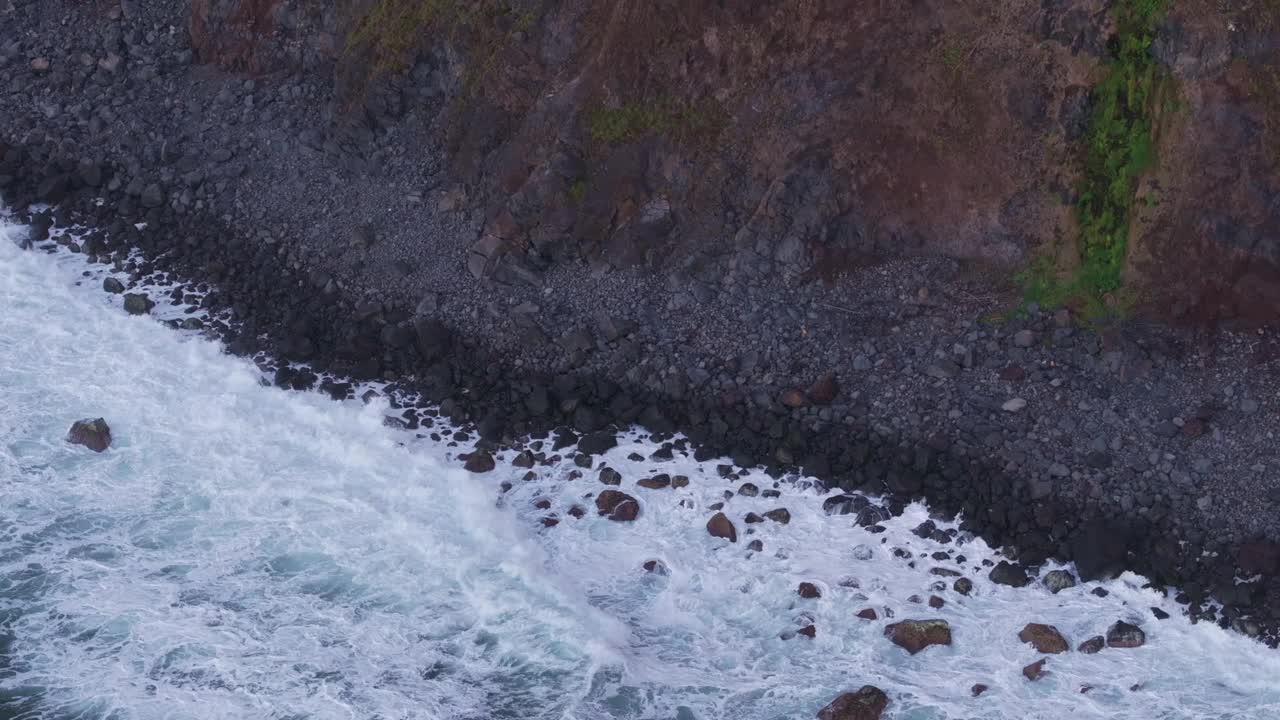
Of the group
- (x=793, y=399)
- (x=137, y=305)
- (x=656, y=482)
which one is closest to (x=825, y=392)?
(x=793, y=399)

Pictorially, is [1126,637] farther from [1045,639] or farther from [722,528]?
[722,528]

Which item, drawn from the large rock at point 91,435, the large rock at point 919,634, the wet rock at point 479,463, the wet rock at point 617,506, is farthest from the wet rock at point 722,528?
the large rock at point 91,435

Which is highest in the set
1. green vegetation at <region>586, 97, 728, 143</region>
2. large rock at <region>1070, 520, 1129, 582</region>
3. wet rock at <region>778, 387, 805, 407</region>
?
green vegetation at <region>586, 97, 728, 143</region>

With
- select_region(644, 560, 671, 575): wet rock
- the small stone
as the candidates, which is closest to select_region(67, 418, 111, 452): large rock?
select_region(644, 560, 671, 575): wet rock

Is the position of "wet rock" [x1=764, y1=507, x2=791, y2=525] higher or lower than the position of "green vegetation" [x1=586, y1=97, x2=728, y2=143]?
lower

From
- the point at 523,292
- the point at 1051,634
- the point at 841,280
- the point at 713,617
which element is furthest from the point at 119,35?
the point at 1051,634

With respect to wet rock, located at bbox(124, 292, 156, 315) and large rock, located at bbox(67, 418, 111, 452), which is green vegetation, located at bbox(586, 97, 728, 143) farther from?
large rock, located at bbox(67, 418, 111, 452)
